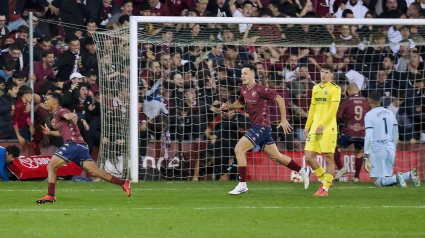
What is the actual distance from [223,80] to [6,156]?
5148mm

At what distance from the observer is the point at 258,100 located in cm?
1605

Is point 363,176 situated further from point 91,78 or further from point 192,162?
point 91,78

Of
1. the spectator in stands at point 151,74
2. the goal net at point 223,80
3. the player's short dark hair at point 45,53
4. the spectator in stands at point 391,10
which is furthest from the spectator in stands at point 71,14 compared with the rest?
the spectator in stands at point 391,10

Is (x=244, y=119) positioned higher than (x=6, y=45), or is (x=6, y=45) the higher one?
→ (x=6, y=45)

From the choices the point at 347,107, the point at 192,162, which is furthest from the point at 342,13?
the point at 192,162

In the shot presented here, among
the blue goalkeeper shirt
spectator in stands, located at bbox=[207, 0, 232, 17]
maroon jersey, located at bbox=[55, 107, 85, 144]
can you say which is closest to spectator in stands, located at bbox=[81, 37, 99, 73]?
the blue goalkeeper shirt

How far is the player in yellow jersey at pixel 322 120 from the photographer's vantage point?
16000mm

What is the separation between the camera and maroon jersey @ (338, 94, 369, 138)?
65.6 feet

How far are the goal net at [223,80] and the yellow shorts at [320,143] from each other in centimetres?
379

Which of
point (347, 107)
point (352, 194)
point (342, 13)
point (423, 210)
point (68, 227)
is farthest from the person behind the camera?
point (342, 13)

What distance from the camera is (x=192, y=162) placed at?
20.3 meters

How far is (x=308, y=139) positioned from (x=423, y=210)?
348cm

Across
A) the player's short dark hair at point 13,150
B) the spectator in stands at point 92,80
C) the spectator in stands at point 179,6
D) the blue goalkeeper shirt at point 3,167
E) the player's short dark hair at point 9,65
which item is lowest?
the blue goalkeeper shirt at point 3,167

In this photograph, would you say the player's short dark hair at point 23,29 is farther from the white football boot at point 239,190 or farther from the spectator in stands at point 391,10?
the spectator in stands at point 391,10
